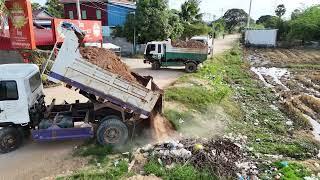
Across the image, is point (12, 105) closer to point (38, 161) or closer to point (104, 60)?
point (38, 161)

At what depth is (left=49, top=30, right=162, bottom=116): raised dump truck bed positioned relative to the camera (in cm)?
838

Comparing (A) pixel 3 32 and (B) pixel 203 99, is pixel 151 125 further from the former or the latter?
(A) pixel 3 32

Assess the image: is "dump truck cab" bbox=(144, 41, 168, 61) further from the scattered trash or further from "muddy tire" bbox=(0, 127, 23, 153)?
"muddy tire" bbox=(0, 127, 23, 153)

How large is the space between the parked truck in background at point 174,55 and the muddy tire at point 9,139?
13856mm

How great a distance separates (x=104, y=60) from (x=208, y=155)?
13.2 ft

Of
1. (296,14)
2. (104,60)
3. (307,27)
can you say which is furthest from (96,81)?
(296,14)

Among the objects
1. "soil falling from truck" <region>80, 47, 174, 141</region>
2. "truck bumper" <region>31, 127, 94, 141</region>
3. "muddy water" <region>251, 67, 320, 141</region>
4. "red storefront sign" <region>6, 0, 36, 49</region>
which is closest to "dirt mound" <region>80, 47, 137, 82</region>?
"soil falling from truck" <region>80, 47, 174, 141</region>

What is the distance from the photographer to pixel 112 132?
Result: 29.7ft

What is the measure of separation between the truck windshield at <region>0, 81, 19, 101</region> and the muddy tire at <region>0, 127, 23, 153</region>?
0.95 m

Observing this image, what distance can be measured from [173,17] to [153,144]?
913 inches

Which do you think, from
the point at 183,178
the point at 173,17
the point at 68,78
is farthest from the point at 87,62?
the point at 173,17

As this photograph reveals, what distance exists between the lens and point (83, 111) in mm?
9633

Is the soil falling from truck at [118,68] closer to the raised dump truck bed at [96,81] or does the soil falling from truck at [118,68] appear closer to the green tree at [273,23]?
the raised dump truck bed at [96,81]

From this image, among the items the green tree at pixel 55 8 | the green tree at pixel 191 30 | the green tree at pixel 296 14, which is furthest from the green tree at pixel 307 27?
the green tree at pixel 55 8
